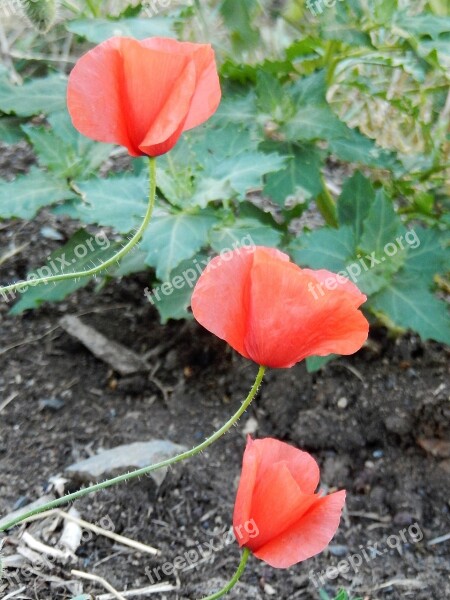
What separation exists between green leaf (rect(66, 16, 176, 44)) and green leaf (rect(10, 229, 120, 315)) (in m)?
0.42

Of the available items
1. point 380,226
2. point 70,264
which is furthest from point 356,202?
point 70,264

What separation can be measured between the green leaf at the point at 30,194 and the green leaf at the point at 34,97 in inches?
6.6

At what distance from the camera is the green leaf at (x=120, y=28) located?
1.78 meters

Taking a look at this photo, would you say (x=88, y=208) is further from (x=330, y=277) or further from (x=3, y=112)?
(x=330, y=277)

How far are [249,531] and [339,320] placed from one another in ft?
0.78

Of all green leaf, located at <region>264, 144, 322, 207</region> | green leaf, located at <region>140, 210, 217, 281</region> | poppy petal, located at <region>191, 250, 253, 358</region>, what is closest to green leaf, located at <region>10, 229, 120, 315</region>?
green leaf, located at <region>140, 210, 217, 281</region>

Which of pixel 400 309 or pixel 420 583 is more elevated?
pixel 400 309

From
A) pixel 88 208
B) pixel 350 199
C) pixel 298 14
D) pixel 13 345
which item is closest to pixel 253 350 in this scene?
pixel 88 208

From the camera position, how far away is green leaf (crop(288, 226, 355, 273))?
5.43ft

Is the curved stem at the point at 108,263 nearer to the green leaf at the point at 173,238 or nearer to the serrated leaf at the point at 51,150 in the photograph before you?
the green leaf at the point at 173,238

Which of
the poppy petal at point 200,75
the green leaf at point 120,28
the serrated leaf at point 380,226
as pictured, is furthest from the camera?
the green leaf at point 120,28

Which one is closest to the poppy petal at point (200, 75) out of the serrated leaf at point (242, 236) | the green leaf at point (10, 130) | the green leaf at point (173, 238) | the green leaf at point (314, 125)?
the green leaf at point (173, 238)

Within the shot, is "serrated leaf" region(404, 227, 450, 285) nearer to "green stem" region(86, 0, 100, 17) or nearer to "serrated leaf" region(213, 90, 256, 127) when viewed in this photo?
"serrated leaf" region(213, 90, 256, 127)

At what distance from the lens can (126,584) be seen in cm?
137
